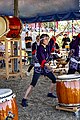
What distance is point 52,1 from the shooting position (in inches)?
379

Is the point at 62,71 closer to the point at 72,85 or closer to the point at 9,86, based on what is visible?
the point at 9,86

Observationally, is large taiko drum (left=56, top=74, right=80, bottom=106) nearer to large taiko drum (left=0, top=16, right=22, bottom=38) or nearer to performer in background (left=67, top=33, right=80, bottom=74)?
performer in background (left=67, top=33, right=80, bottom=74)

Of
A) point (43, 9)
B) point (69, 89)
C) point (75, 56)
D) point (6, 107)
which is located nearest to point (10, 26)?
point (75, 56)

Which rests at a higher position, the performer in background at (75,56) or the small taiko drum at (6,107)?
the performer in background at (75,56)

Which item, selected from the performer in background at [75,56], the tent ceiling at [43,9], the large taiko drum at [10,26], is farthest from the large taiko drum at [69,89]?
the tent ceiling at [43,9]

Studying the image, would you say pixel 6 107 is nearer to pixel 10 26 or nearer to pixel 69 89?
pixel 69 89

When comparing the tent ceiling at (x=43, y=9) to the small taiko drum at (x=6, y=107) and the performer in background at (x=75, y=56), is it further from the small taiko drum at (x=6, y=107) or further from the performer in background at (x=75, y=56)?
the small taiko drum at (x=6, y=107)

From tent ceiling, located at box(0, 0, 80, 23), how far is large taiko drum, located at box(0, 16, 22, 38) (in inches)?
83.7

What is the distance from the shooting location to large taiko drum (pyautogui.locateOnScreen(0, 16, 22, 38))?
7398mm

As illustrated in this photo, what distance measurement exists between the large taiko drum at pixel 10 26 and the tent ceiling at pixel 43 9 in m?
2.13

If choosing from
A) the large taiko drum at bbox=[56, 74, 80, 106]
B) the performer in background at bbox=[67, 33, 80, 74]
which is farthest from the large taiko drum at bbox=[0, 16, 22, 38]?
the large taiko drum at bbox=[56, 74, 80, 106]

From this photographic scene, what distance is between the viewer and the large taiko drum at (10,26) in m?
7.40

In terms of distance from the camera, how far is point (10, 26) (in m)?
7.61

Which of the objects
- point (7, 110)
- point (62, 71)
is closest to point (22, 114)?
point (7, 110)
